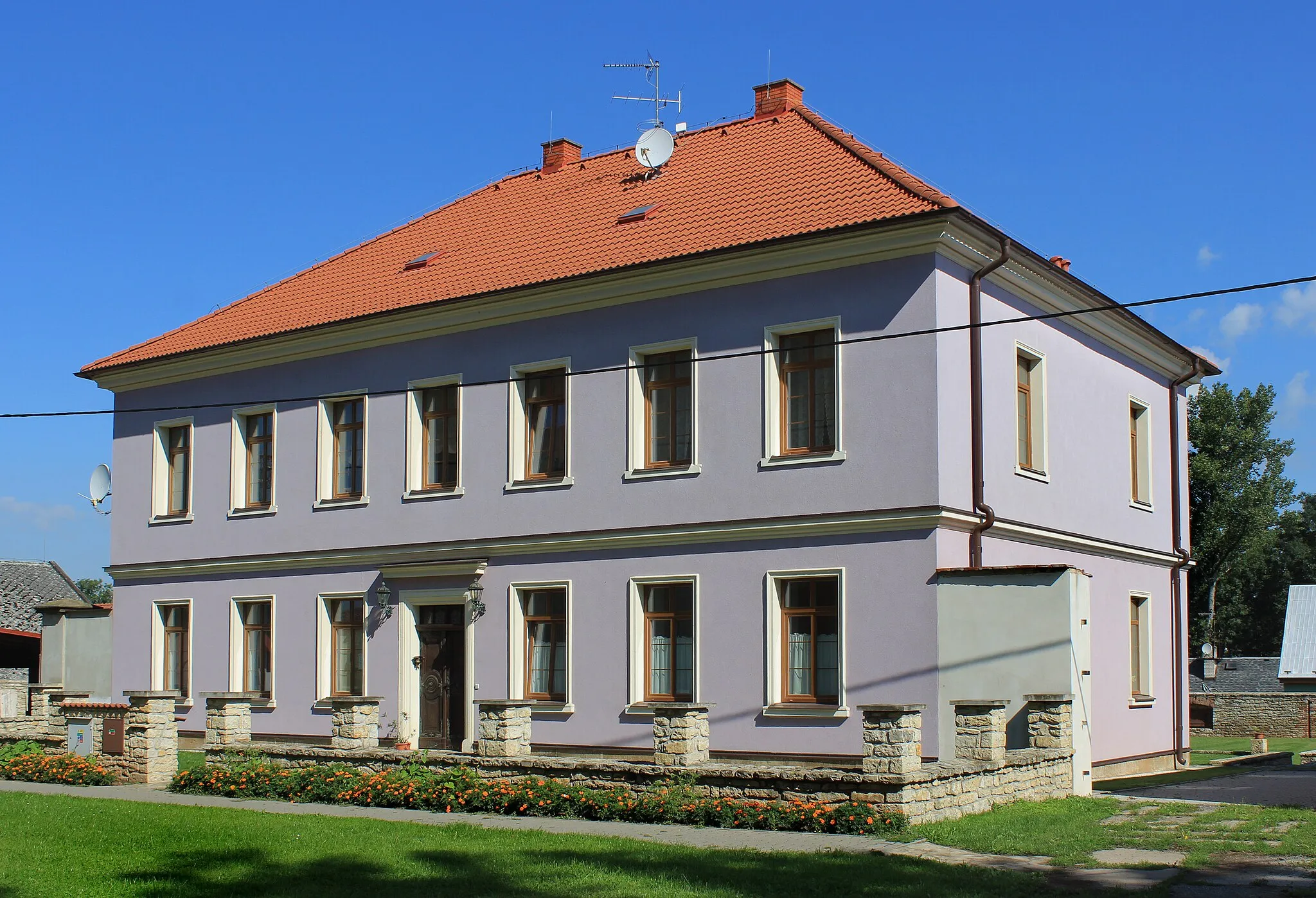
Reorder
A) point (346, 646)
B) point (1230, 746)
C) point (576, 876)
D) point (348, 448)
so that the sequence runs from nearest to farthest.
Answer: point (576, 876) < point (346, 646) < point (348, 448) < point (1230, 746)

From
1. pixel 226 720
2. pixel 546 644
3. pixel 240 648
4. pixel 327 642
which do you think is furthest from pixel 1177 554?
pixel 240 648

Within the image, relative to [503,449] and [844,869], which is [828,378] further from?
[844,869]

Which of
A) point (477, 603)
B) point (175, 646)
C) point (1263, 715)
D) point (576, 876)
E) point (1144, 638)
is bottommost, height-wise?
point (1263, 715)

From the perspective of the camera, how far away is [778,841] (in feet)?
43.2

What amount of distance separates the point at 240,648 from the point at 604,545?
337 inches

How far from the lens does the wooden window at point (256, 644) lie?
25344 millimetres

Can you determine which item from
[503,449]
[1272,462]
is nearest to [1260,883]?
[503,449]

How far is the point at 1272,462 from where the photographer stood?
59312 millimetres

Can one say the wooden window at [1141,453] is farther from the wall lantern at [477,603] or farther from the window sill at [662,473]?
the wall lantern at [477,603]

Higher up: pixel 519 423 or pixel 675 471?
pixel 519 423

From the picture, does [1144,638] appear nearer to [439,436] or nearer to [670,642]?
[670,642]

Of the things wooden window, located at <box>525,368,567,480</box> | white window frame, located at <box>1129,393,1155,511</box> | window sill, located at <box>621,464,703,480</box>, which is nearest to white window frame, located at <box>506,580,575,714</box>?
wooden window, located at <box>525,368,567,480</box>

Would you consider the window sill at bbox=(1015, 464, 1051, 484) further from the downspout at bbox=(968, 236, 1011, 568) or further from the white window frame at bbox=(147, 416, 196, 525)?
the white window frame at bbox=(147, 416, 196, 525)

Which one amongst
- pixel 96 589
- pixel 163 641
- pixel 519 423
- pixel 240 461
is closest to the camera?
pixel 519 423
